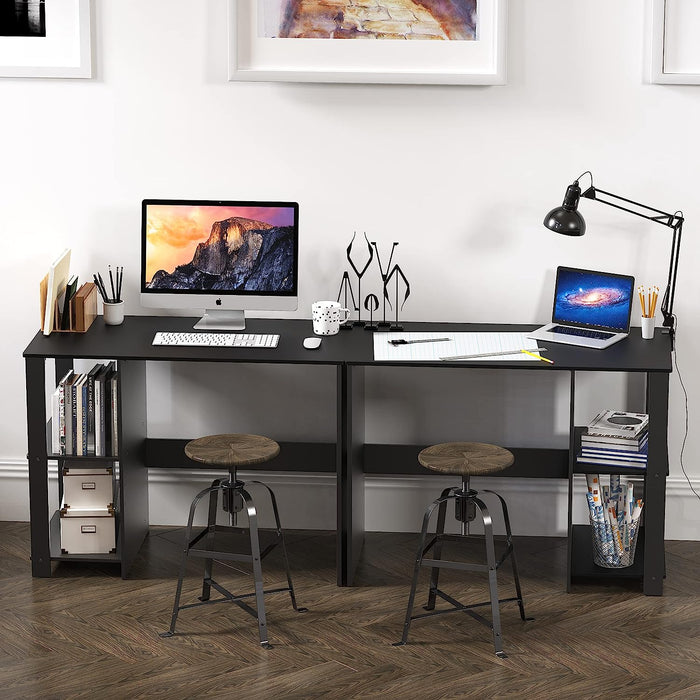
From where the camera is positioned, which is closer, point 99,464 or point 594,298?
point 594,298

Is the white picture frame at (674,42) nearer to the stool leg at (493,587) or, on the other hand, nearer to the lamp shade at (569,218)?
the lamp shade at (569,218)

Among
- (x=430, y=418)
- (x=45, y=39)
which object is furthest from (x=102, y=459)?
(x=45, y=39)

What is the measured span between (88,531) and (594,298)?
1.86 meters

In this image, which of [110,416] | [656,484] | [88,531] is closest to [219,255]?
[110,416]

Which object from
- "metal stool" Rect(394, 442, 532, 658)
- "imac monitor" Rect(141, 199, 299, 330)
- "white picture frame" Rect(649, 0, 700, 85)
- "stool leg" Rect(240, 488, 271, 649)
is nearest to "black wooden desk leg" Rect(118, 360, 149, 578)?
"imac monitor" Rect(141, 199, 299, 330)

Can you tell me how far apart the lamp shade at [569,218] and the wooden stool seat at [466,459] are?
0.74 meters

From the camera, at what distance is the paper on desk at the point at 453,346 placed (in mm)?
3422

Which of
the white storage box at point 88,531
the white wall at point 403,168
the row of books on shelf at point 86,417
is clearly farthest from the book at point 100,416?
the white wall at point 403,168

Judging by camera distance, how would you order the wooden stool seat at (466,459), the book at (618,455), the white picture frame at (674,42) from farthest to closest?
the white picture frame at (674,42) < the book at (618,455) < the wooden stool seat at (466,459)

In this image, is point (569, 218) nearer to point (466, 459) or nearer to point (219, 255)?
point (466, 459)

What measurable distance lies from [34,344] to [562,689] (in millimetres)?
1925

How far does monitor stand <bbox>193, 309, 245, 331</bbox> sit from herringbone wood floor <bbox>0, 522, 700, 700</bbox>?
0.81 m

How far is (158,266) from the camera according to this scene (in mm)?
3736

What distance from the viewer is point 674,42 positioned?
3.65 metres
